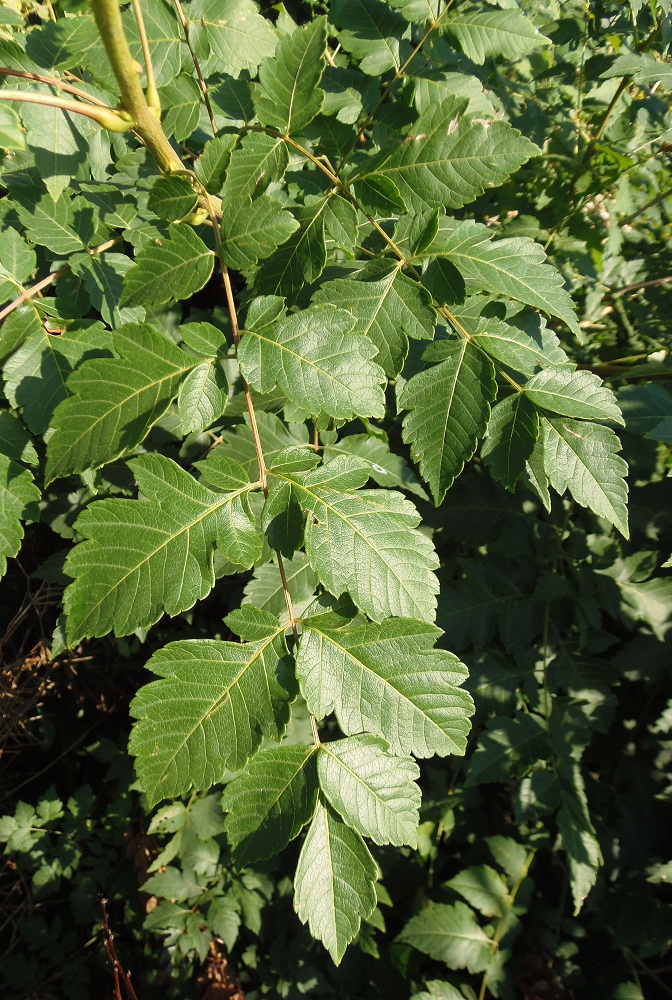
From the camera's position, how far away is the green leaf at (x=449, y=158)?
3.72 ft

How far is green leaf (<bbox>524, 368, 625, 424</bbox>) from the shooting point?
1227mm

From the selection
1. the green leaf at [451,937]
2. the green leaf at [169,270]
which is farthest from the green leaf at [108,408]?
the green leaf at [451,937]

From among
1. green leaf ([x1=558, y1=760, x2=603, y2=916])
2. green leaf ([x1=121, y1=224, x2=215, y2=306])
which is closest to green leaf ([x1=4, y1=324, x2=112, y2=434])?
green leaf ([x1=121, y1=224, x2=215, y2=306])

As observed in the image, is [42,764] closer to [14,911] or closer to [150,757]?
[14,911]

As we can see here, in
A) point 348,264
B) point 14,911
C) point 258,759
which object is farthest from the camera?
point 14,911

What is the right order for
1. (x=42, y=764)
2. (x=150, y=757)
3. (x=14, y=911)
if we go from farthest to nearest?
(x=42, y=764), (x=14, y=911), (x=150, y=757)

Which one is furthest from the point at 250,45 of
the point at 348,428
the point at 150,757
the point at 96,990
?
the point at 96,990

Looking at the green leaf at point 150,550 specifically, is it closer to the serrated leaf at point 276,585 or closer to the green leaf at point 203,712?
the green leaf at point 203,712

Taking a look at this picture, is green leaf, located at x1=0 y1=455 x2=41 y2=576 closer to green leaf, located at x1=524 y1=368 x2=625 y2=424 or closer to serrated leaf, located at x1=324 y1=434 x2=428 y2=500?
serrated leaf, located at x1=324 y1=434 x2=428 y2=500

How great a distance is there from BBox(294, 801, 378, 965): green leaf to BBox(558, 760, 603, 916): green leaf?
1.06 m

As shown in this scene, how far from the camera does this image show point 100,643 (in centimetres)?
274

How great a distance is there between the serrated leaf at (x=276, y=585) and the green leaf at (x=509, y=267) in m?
0.68

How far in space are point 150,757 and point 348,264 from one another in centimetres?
110

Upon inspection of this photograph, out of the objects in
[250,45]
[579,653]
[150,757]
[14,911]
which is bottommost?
[14,911]
